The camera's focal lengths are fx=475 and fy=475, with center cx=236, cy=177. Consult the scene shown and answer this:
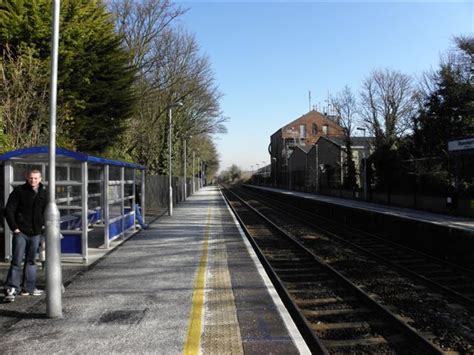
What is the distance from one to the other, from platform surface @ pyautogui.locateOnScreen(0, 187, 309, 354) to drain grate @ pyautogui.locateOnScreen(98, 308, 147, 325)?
0.01 meters

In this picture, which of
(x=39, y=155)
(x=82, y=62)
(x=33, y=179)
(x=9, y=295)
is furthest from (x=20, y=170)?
(x=82, y=62)

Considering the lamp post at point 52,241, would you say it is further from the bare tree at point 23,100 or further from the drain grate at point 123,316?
the bare tree at point 23,100

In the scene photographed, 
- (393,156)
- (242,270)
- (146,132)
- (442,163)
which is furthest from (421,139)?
(242,270)

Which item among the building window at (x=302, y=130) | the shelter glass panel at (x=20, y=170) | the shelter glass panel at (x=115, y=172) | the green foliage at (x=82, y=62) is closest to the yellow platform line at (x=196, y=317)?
the shelter glass panel at (x=20, y=170)

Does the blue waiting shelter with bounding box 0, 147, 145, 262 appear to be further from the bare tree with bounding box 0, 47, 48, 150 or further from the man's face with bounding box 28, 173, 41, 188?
the bare tree with bounding box 0, 47, 48, 150

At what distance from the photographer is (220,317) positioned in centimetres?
629

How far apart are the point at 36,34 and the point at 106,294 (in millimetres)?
14638

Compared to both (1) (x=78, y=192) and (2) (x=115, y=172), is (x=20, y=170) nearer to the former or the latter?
(1) (x=78, y=192)

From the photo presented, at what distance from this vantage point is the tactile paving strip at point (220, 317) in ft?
17.0

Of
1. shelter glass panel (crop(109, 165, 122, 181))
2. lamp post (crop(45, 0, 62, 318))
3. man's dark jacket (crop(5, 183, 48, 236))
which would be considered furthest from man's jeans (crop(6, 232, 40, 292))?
shelter glass panel (crop(109, 165, 122, 181))

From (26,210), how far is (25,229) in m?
0.29

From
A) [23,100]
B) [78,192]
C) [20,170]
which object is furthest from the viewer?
[23,100]

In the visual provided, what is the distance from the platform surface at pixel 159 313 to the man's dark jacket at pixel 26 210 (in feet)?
3.59

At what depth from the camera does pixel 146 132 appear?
3591 cm
